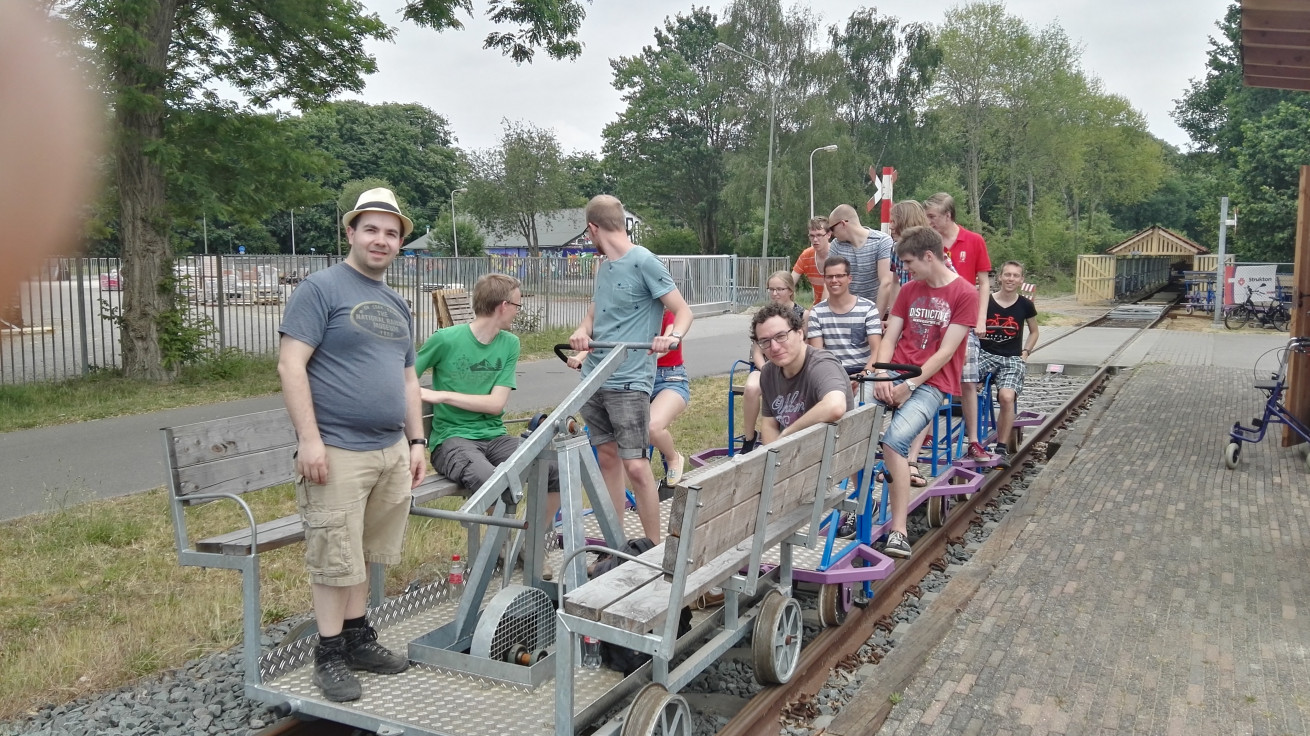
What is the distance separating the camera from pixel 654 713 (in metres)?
3.46

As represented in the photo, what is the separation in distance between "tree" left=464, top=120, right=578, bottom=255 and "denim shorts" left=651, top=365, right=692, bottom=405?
45.4 meters

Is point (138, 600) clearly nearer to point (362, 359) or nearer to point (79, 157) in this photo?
point (362, 359)

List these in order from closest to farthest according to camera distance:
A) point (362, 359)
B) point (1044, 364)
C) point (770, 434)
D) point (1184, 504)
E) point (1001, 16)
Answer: point (362, 359)
point (770, 434)
point (1184, 504)
point (1044, 364)
point (1001, 16)

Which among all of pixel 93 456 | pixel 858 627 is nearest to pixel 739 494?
pixel 858 627

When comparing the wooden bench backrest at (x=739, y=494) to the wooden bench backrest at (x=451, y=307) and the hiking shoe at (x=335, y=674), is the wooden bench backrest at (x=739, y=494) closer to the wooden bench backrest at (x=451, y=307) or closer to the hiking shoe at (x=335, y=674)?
the hiking shoe at (x=335, y=674)

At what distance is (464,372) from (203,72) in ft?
32.0

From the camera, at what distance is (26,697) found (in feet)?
13.6

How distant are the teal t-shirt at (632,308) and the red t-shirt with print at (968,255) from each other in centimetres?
379

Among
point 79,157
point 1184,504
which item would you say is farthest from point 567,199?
point 79,157

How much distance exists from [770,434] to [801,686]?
147 cm

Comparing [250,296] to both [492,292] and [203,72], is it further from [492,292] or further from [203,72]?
[492,292]

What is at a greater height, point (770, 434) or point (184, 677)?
point (770, 434)

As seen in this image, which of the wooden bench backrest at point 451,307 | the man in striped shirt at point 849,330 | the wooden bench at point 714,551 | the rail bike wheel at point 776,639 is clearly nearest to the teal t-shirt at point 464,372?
the wooden bench at point 714,551

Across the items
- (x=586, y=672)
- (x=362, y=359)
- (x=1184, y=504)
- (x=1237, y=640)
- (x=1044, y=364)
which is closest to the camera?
(x=362, y=359)
